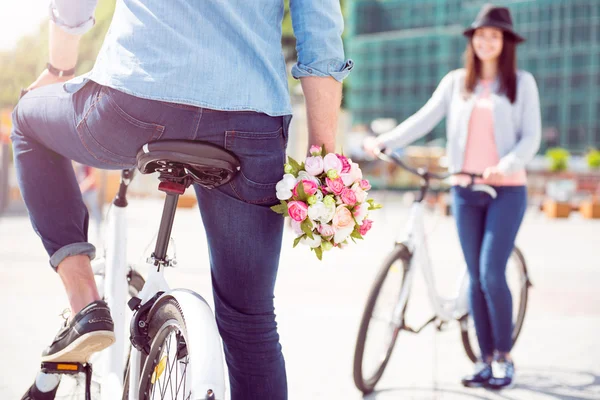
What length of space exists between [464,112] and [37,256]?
6431mm

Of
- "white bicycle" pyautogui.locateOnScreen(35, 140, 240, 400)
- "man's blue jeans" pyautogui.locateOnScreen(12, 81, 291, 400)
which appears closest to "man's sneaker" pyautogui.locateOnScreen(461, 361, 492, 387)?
"white bicycle" pyautogui.locateOnScreen(35, 140, 240, 400)

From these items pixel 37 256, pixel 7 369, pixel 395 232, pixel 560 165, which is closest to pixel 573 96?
pixel 560 165

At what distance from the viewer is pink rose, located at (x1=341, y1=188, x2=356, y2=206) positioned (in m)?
2.06

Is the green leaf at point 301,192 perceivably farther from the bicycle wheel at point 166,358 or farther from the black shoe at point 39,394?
the black shoe at point 39,394

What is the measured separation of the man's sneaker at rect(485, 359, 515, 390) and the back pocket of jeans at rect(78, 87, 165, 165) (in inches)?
118

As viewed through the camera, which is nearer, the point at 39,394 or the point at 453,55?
the point at 39,394

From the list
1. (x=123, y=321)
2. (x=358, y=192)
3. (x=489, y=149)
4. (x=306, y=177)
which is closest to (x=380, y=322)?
(x=489, y=149)

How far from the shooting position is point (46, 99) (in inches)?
83.0

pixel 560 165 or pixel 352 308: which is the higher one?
pixel 560 165

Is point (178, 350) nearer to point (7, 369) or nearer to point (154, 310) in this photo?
point (154, 310)

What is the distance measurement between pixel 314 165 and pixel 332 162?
0.17 feet

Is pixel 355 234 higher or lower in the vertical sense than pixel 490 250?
lower

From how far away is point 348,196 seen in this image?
2062 mm

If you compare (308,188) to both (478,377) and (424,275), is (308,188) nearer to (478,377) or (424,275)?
(424,275)
